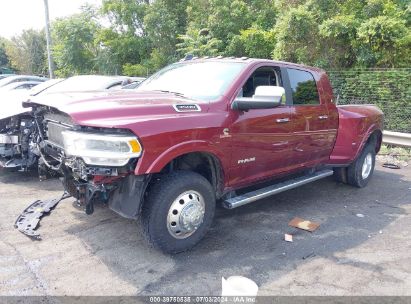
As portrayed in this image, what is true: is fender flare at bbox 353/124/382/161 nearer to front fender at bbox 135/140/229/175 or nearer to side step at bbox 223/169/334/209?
side step at bbox 223/169/334/209

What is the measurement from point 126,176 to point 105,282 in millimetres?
919

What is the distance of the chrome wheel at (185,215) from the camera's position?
3701 millimetres

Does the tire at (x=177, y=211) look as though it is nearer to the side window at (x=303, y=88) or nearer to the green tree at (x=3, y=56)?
the side window at (x=303, y=88)

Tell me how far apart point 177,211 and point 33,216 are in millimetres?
1996

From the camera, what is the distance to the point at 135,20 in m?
22.2

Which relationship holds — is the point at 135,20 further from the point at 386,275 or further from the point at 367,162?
the point at 386,275

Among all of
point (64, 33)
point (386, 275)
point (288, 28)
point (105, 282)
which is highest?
point (64, 33)

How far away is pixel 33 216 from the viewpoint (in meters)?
4.61

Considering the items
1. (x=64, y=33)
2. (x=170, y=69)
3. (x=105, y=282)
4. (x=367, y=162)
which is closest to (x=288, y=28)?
(x=367, y=162)

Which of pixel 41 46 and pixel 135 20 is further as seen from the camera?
pixel 41 46

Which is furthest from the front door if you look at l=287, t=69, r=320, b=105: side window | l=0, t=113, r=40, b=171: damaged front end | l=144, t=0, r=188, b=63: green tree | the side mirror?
l=144, t=0, r=188, b=63: green tree

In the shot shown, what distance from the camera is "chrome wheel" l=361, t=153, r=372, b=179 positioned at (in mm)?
6477

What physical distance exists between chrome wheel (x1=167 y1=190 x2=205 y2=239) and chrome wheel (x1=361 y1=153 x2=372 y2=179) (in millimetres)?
3724

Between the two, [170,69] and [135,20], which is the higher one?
[135,20]
